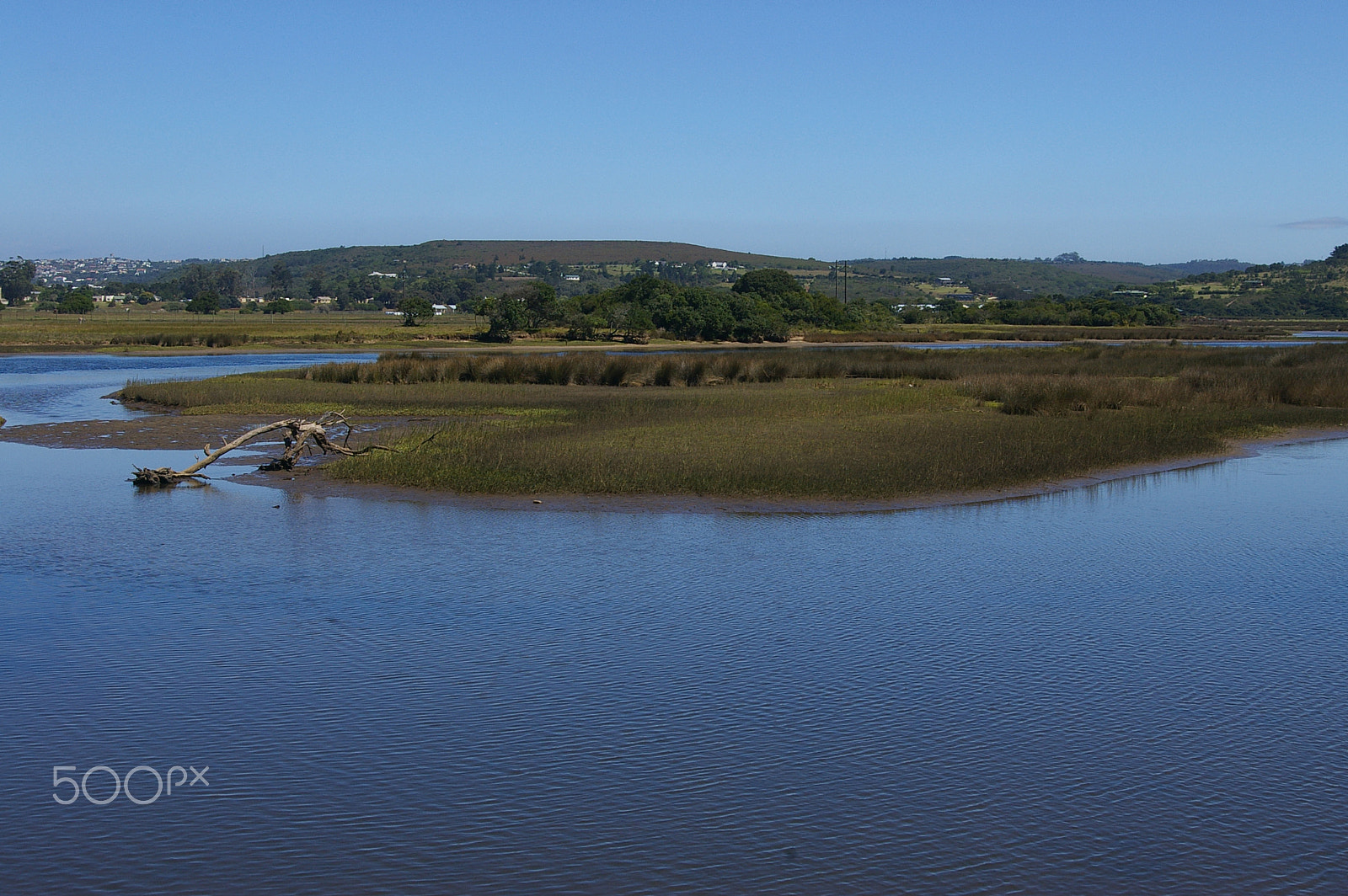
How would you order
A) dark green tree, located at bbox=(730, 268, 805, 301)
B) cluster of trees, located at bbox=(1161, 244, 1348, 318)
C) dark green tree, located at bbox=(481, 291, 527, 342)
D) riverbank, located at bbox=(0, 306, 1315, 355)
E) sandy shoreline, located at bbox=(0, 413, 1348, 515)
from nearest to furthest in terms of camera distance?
1. sandy shoreline, located at bbox=(0, 413, 1348, 515)
2. riverbank, located at bbox=(0, 306, 1315, 355)
3. dark green tree, located at bbox=(481, 291, 527, 342)
4. dark green tree, located at bbox=(730, 268, 805, 301)
5. cluster of trees, located at bbox=(1161, 244, 1348, 318)

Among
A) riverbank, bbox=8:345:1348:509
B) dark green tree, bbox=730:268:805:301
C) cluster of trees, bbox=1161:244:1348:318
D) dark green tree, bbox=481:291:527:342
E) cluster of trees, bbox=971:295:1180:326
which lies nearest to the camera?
riverbank, bbox=8:345:1348:509

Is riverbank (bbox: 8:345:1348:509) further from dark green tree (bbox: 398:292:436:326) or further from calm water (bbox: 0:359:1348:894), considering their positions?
dark green tree (bbox: 398:292:436:326)

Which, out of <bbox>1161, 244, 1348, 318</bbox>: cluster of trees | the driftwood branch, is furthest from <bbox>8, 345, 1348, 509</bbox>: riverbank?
<bbox>1161, 244, 1348, 318</bbox>: cluster of trees

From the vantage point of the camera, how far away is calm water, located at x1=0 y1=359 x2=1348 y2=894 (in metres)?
6.75

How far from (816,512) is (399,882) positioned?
40.0 feet

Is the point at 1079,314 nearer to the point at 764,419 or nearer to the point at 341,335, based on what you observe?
the point at 341,335

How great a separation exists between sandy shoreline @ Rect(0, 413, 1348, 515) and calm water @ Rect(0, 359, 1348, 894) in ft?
6.46

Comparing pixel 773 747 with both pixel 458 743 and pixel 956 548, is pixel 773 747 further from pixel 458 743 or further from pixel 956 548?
pixel 956 548

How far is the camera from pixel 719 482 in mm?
19547

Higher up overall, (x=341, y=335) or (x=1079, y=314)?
(x=1079, y=314)

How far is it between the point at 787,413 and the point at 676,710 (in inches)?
853

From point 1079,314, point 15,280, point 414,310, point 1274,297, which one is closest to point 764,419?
point 414,310

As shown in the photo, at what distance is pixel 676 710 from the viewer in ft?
29.9

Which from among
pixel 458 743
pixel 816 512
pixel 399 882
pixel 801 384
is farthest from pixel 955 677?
pixel 801 384
